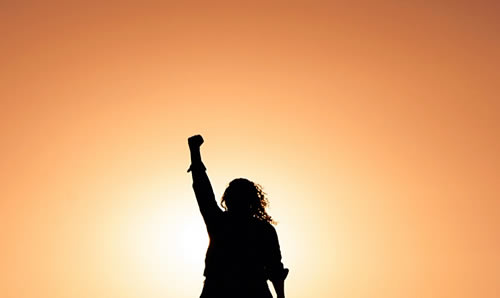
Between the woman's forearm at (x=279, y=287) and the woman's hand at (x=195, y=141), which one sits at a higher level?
the woman's hand at (x=195, y=141)

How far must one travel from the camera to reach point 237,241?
61.4ft

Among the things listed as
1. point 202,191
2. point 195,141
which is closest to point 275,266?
point 202,191

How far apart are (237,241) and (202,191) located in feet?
1.48

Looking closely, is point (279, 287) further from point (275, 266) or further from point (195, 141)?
point (195, 141)

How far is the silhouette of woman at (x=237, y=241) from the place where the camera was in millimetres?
18609

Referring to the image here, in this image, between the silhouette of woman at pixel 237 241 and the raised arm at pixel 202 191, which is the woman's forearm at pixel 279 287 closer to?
the silhouette of woman at pixel 237 241

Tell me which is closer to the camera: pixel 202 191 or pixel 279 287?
pixel 202 191

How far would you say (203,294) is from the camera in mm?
18625

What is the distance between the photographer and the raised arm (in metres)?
18.6

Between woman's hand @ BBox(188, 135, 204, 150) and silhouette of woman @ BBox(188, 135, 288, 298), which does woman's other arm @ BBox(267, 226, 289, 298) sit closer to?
silhouette of woman @ BBox(188, 135, 288, 298)

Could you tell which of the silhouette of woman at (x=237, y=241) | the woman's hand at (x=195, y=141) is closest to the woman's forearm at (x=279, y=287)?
the silhouette of woman at (x=237, y=241)

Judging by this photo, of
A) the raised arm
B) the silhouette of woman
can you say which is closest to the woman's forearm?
the silhouette of woman

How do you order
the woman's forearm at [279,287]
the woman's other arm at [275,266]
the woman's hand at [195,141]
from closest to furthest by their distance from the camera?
the woman's hand at [195,141] < the woman's forearm at [279,287] < the woman's other arm at [275,266]

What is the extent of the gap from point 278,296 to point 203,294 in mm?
538
